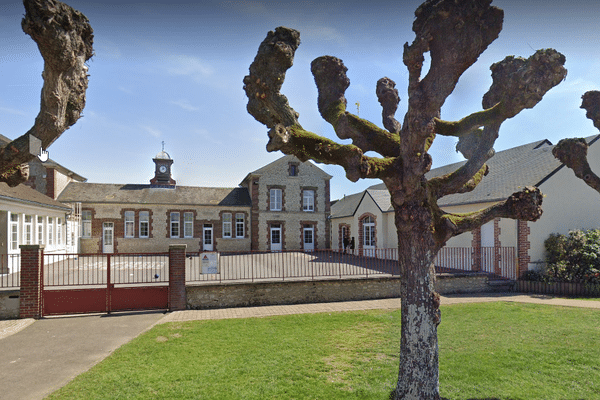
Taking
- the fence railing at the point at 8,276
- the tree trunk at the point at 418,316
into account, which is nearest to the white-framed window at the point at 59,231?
the fence railing at the point at 8,276

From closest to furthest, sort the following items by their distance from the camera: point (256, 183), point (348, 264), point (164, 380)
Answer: point (164, 380)
point (348, 264)
point (256, 183)

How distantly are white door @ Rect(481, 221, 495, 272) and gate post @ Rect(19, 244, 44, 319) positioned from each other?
15.9m

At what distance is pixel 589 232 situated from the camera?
13.6m


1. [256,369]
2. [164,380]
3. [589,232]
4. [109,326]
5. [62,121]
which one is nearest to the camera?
[62,121]

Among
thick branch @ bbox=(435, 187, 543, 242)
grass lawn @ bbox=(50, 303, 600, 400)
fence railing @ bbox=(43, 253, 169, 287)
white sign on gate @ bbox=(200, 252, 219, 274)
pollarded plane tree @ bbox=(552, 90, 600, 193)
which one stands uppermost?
pollarded plane tree @ bbox=(552, 90, 600, 193)

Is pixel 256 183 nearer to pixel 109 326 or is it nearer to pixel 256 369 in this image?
pixel 109 326

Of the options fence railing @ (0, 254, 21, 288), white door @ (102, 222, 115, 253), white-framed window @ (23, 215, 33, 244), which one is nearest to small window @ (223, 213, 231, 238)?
white door @ (102, 222, 115, 253)

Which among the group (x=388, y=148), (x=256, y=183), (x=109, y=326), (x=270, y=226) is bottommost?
(x=109, y=326)

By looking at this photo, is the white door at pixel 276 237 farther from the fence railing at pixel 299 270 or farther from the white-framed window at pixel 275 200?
the fence railing at pixel 299 270

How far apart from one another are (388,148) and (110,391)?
554cm

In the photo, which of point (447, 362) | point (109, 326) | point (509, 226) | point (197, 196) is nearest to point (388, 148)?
point (447, 362)

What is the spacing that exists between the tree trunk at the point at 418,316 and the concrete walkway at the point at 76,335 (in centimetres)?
528

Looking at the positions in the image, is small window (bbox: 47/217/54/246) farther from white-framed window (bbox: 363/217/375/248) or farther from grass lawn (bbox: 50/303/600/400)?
white-framed window (bbox: 363/217/375/248)

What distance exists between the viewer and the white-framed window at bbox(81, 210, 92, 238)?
86.3ft
